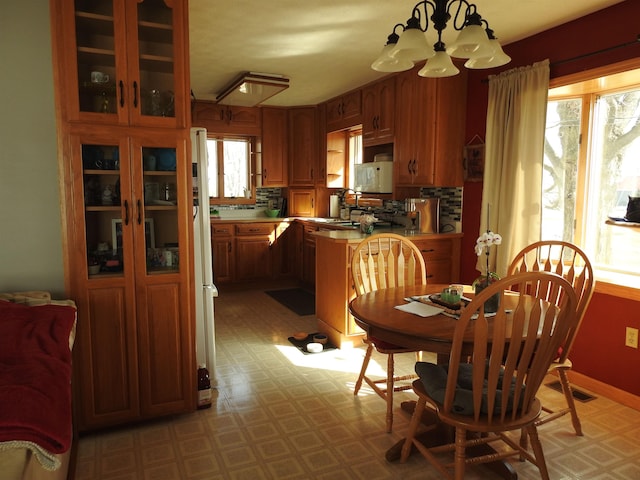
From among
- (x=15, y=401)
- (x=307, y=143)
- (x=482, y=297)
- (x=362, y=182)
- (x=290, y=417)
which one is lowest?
(x=290, y=417)

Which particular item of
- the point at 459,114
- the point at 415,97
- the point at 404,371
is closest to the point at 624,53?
the point at 459,114

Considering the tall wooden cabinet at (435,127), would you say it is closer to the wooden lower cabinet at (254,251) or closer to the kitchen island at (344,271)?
the kitchen island at (344,271)

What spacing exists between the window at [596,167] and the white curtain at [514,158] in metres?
0.24

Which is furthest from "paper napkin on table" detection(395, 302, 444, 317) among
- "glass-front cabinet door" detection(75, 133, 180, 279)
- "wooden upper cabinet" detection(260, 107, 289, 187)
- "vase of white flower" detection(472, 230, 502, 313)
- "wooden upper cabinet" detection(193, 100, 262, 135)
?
"wooden upper cabinet" detection(193, 100, 262, 135)

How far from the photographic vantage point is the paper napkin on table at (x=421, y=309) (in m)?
2.08

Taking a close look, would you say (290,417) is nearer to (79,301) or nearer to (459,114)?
(79,301)

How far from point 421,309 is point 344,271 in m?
1.46

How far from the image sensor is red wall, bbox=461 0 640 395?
2.67 m

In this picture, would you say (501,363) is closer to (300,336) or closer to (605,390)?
(605,390)

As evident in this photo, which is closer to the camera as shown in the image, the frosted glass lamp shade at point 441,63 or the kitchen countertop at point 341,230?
the frosted glass lamp shade at point 441,63

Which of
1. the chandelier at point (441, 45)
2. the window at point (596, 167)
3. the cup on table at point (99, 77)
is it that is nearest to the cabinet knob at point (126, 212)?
the cup on table at point (99, 77)

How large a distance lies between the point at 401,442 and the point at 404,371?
1043 mm

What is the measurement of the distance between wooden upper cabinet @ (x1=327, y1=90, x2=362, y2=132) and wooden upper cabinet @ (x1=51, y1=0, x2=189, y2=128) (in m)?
2.84

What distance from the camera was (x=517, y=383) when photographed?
167cm
